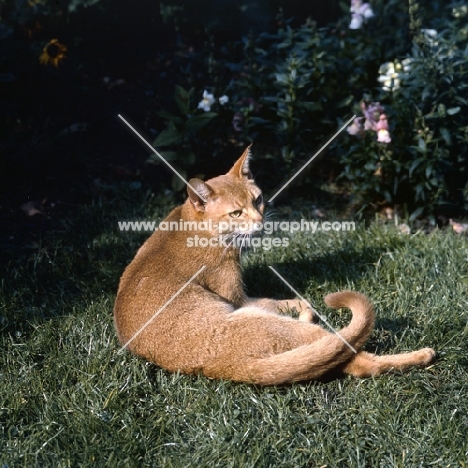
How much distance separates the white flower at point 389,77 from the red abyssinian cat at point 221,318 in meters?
1.65

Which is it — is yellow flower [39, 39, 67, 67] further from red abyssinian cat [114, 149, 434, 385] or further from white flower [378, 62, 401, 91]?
→ white flower [378, 62, 401, 91]

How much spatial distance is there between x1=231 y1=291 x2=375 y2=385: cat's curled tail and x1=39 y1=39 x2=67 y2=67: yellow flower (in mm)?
3293

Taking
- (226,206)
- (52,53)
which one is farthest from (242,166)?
(52,53)

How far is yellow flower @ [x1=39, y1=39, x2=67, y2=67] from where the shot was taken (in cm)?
557

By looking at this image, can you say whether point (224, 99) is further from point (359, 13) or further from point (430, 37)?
point (430, 37)

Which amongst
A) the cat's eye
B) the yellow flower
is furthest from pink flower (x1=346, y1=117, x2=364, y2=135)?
the yellow flower

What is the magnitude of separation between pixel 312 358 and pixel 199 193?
47.9 inches

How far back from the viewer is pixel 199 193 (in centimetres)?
404

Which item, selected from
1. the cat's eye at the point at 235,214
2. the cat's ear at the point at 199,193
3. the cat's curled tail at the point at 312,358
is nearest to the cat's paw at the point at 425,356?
the cat's curled tail at the point at 312,358

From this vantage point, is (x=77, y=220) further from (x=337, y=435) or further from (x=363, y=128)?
(x=337, y=435)

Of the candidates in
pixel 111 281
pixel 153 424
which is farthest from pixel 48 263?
pixel 153 424

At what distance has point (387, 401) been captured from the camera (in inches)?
134

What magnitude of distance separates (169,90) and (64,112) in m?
0.96

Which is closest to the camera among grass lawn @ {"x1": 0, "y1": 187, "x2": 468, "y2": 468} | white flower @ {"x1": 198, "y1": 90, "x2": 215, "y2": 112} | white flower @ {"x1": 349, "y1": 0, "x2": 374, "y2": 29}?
grass lawn @ {"x1": 0, "y1": 187, "x2": 468, "y2": 468}
